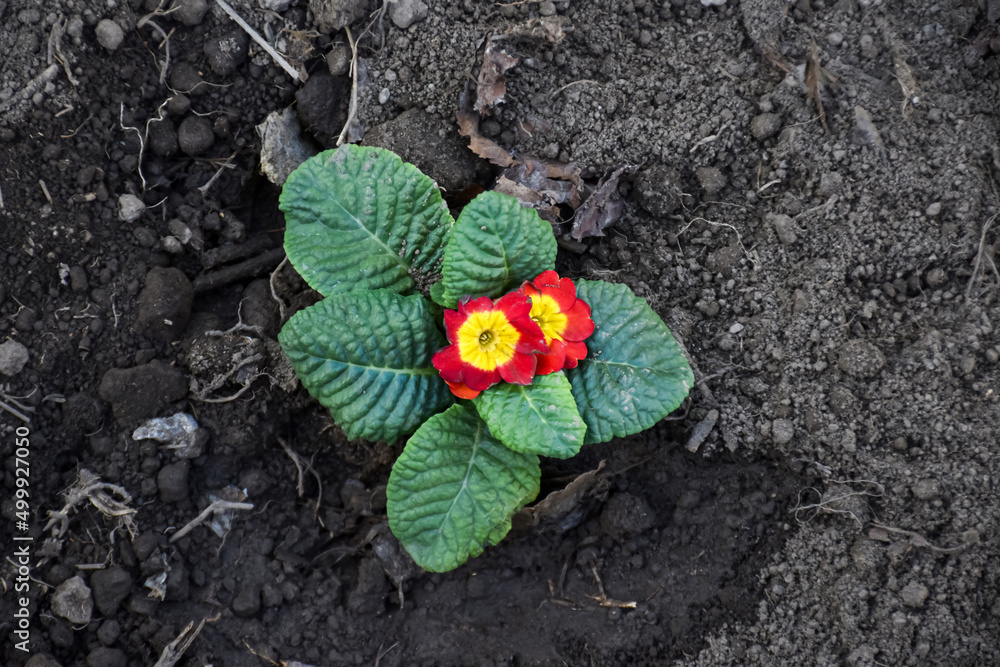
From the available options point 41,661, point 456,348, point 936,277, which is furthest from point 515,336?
point 41,661

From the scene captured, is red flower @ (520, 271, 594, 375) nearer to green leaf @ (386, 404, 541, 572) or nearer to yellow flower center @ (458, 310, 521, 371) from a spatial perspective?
yellow flower center @ (458, 310, 521, 371)

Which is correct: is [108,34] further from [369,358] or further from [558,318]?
[558,318]

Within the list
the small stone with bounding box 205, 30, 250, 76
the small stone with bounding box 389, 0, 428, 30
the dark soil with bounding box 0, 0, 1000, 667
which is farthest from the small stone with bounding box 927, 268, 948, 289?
the small stone with bounding box 205, 30, 250, 76

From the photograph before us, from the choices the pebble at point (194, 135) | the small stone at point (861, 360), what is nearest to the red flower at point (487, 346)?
the small stone at point (861, 360)

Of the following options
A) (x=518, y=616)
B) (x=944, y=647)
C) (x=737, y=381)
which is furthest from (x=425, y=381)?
(x=944, y=647)

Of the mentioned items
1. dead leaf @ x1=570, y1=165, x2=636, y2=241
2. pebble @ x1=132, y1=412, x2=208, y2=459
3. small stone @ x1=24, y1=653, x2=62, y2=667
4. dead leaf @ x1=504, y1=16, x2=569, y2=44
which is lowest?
small stone @ x1=24, y1=653, x2=62, y2=667
